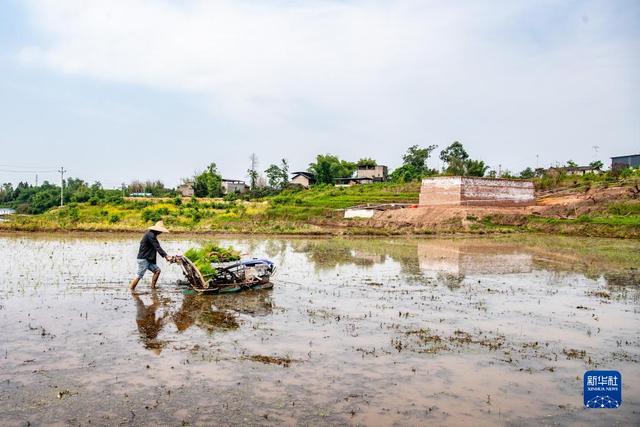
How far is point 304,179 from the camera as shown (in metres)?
82.0

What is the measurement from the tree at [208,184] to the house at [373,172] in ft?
69.6

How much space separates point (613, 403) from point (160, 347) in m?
6.16

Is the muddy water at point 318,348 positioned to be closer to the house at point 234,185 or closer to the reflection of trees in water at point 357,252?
the reflection of trees in water at point 357,252

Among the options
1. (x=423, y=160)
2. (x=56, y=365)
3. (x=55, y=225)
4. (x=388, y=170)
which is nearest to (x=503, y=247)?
(x=56, y=365)

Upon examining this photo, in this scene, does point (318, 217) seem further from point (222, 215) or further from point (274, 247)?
point (274, 247)

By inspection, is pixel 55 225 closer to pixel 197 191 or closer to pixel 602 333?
pixel 602 333

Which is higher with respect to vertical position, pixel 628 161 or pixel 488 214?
pixel 628 161

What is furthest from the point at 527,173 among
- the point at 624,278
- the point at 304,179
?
the point at 624,278

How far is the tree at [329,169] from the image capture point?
78875 mm

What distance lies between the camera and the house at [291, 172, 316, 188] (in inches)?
3214

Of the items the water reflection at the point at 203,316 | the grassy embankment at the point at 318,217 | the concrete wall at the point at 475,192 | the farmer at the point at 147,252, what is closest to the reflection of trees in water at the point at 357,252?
the grassy embankment at the point at 318,217

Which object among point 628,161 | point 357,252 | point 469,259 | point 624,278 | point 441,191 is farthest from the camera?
point 628,161

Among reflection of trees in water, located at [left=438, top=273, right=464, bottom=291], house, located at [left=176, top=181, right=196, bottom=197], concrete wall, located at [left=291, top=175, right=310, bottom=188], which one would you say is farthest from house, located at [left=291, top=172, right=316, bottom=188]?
reflection of trees in water, located at [left=438, top=273, right=464, bottom=291]

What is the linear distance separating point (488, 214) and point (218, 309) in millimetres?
30739
